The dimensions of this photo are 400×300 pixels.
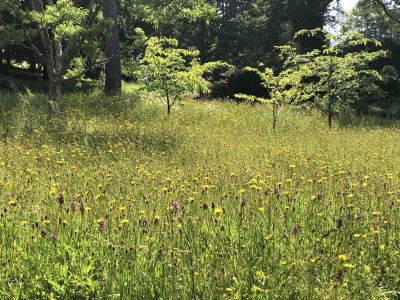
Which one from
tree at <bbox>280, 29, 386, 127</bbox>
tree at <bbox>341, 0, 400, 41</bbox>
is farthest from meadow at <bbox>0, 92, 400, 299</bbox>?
tree at <bbox>341, 0, 400, 41</bbox>

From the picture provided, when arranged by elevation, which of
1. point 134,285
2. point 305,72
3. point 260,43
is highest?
point 260,43

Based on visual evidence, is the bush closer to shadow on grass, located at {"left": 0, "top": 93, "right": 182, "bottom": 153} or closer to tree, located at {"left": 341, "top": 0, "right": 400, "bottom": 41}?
shadow on grass, located at {"left": 0, "top": 93, "right": 182, "bottom": 153}

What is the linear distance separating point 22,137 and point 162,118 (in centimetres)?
456

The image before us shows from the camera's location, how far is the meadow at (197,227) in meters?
2.45

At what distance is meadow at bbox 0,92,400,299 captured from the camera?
245 cm

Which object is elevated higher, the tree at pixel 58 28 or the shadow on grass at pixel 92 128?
the tree at pixel 58 28

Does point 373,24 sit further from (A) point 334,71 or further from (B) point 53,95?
(B) point 53,95

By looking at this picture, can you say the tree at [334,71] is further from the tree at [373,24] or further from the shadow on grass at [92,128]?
the tree at [373,24]

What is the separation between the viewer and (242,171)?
17.4 feet

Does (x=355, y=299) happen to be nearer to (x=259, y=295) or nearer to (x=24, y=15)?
(x=259, y=295)

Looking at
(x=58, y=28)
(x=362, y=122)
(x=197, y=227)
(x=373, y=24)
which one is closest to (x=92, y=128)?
(x=58, y=28)

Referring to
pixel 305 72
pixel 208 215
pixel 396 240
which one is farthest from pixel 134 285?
pixel 305 72

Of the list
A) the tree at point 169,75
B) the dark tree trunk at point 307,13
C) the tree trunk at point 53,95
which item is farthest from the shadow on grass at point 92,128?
the dark tree trunk at point 307,13

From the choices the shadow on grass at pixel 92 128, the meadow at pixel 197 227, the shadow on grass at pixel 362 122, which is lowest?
the meadow at pixel 197 227
